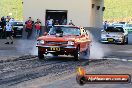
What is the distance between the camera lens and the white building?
1374 inches

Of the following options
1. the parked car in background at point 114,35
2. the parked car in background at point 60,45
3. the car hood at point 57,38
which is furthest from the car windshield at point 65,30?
the parked car in background at point 114,35

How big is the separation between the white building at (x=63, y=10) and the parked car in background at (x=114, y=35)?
2.95m

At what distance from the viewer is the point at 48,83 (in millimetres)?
8930

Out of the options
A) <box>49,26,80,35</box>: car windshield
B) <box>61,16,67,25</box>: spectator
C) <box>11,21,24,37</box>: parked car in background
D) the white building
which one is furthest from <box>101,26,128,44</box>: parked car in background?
<box>49,26,80,35</box>: car windshield

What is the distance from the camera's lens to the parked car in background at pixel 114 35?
1236 inches

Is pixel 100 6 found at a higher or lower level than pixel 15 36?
higher

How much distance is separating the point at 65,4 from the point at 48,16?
1829mm

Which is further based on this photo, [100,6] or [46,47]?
[100,6]

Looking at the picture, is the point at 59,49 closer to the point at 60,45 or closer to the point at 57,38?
the point at 60,45

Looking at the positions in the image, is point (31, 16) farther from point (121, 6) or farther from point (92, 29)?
point (121, 6)

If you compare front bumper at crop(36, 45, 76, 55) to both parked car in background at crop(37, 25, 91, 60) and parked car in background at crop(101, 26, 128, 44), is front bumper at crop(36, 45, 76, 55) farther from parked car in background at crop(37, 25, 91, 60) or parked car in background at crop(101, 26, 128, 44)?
parked car in background at crop(101, 26, 128, 44)

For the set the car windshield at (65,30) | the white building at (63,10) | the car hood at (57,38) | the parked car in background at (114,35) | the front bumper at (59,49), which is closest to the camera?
the front bumper at (59,49)

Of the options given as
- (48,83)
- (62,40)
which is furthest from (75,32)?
(48,83)

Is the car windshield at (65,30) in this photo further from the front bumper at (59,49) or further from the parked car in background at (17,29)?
the parked car in background at (17,29)
